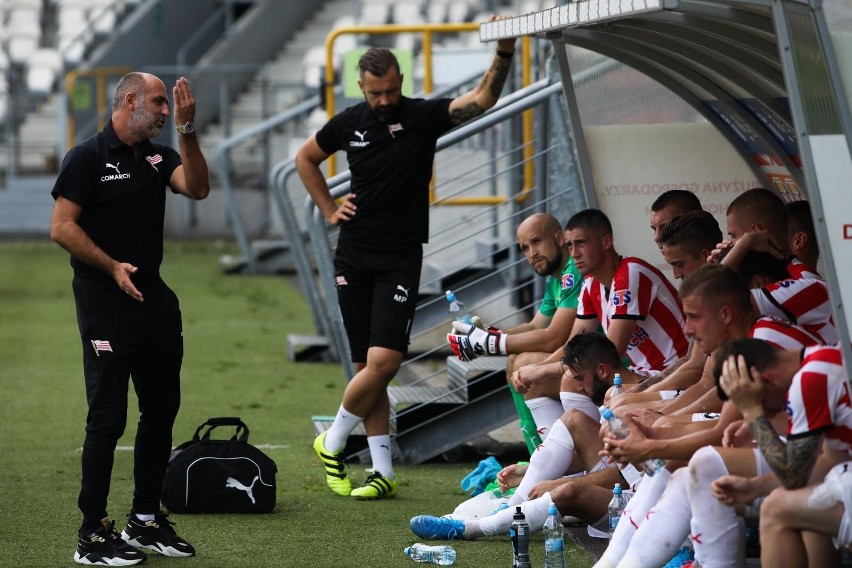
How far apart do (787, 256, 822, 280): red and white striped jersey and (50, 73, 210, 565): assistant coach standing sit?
7.61 ft

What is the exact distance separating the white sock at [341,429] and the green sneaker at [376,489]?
0.88 feet

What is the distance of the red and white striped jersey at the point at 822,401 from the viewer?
4215mm

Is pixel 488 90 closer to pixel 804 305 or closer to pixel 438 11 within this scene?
pixel 804 305

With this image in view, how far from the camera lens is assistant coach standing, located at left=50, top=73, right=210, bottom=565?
5.41 meters

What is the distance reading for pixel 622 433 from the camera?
4.78m

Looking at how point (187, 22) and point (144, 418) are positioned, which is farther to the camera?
point (187, 22)

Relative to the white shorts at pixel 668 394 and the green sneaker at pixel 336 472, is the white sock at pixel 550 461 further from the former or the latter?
the green sneaker at pixel 336 472

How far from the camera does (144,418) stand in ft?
18.7

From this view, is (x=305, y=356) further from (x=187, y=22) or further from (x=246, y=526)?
(x=187, y=22)

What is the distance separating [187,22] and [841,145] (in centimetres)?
2450

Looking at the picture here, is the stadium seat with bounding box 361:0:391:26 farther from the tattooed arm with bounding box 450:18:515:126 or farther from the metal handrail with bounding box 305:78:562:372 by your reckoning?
the tattooed arm with bounding box 450:18:515:126

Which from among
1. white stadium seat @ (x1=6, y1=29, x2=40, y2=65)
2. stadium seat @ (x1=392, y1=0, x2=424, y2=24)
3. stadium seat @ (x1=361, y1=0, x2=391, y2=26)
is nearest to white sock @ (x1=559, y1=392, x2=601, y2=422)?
stadium seat @ (x1=392, y1=0, x2=424, y2=24)

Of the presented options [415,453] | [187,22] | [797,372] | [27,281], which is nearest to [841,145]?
[797,372]

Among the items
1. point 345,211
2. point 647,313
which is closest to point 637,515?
point 647,313
